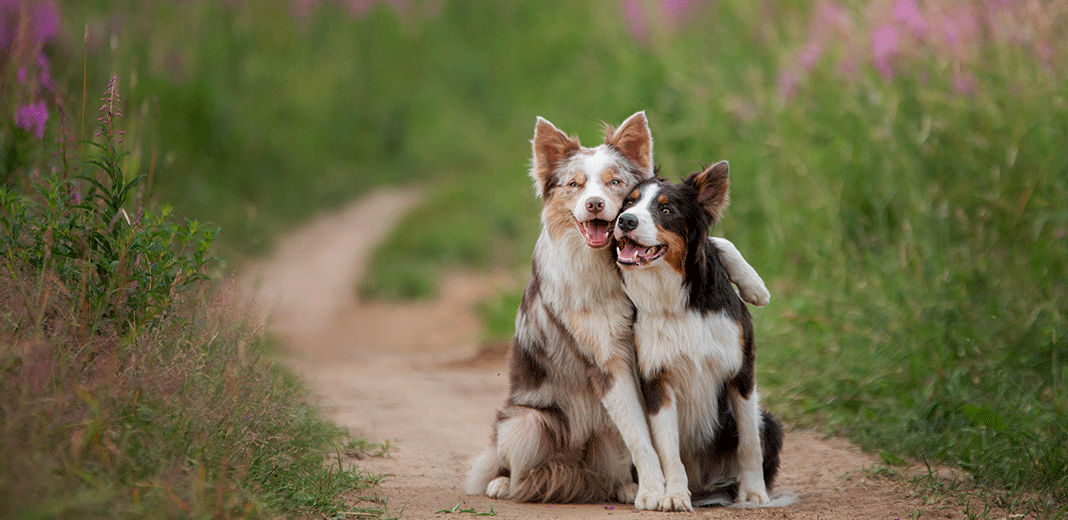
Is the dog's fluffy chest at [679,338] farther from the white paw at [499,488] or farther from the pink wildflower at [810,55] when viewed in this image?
the pink wildflower at [810,55]

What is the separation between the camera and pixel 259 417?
3967 mm

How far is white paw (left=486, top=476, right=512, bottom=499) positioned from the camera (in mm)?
4461

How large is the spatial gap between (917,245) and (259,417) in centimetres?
446

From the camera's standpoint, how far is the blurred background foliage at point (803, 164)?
5.46 metres

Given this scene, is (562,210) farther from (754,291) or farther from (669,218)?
(754,291)

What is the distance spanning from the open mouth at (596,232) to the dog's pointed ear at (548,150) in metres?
0.39

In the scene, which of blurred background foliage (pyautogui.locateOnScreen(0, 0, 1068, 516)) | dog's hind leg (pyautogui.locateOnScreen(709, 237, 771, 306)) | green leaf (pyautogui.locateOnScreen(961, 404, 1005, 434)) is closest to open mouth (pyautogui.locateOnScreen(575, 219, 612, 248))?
dog's hind leg (pyautogui.locateOnScreen(709, 237, 771, 306))

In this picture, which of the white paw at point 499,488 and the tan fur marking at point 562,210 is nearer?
the tan fur marking at point 562,210

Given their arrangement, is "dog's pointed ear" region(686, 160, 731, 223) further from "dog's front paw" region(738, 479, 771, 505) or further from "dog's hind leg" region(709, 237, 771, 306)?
"dog's front paw" region(738, 479, 771, 505)

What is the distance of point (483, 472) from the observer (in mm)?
4562

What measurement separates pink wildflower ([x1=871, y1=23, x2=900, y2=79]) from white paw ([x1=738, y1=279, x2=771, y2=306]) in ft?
13.0

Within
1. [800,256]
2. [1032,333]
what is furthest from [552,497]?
[800,256]

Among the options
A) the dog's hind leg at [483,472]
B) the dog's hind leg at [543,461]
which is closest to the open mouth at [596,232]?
the dog's hind leg at [543,461]

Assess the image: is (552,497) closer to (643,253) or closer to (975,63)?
(643,253)
